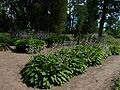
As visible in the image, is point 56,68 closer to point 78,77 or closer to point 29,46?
point 78,77

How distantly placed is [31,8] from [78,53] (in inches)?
1628

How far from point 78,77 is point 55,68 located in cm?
114

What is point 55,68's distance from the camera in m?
11.3

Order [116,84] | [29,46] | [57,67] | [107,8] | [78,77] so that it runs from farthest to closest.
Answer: [107,8]
[29,46]
[78,77]
[57,67]
[116,84]

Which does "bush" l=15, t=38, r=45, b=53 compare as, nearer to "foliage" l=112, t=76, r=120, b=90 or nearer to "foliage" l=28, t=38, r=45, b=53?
"foliage" l=28, t=38, r=45, b=53

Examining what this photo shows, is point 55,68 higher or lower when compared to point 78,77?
higher

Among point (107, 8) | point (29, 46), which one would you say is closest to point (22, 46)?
point (29, 46)

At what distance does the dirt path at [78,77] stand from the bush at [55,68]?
251mm

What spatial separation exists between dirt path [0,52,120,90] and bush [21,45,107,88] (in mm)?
251

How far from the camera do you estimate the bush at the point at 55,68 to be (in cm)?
1095

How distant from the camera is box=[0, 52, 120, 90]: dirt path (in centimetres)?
1083

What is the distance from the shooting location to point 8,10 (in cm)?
6078

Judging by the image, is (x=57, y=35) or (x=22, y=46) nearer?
(x=22, y=46)

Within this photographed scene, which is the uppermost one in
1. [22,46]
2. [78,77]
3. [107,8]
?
[107,8]
